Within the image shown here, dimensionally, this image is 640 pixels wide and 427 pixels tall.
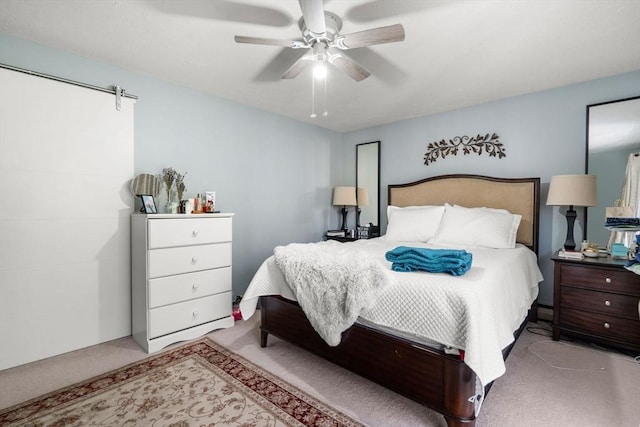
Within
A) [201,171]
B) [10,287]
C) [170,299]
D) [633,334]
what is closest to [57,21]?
[201,171]

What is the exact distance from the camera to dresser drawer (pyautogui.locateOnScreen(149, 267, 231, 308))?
8.04 feet

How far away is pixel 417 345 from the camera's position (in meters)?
1.61

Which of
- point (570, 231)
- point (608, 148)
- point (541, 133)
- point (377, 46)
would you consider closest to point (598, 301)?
point (570, 231)

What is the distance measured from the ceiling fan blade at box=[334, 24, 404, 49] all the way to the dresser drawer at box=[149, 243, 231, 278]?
203 centimetres

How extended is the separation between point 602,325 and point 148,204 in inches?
155

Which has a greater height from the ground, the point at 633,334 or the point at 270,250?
the point at 270,250

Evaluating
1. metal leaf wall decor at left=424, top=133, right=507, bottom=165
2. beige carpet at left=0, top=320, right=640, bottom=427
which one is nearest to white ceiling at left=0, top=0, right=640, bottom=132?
metal leaf wall decor at left=424, top=133, right=507, bottom=165

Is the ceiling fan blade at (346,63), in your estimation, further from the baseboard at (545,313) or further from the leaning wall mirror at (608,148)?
the baseboard at (545,313)

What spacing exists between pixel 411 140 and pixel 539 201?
5.56ft

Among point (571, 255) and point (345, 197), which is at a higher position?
point (345, 197)

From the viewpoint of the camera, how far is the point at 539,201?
3.11 metres

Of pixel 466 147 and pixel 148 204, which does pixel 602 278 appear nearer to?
pixel 466 147

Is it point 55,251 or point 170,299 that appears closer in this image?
point 55,251

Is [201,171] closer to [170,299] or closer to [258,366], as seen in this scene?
[170,299]
